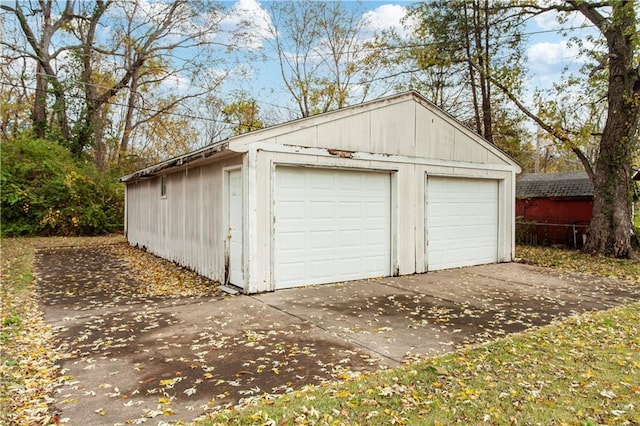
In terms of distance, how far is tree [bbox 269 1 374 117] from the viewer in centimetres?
2044

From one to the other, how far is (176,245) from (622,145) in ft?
37.8

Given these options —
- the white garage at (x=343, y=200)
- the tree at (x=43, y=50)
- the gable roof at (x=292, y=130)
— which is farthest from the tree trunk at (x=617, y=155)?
the tree at (x=43, y=50)

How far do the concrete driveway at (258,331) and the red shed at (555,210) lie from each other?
714 centimetres

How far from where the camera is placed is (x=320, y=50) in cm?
2089

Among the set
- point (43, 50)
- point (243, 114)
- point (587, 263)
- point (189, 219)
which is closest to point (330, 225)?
point (189, 219)

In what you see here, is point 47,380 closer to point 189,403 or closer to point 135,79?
point 189,403

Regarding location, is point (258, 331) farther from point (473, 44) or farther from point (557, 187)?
point (557, 187)

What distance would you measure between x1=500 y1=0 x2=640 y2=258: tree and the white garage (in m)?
2.96

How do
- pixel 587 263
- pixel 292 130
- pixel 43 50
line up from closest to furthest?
pixel 292 130, pixel 587 263, pixel 43 50

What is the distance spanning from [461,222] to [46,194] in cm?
1489

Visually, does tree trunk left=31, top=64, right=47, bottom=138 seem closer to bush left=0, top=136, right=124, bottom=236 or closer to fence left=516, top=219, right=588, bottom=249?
bush left=0, top=136, right=124, bottom=236

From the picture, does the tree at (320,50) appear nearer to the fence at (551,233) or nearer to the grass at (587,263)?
the fence at (551,233)

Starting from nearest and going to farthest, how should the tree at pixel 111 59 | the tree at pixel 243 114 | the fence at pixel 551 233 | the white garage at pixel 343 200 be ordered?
the white garage at pixel 343 200 < the fence at pixel 551 233 < the tree at pixel 111 59 < the tree at pixel 243 114

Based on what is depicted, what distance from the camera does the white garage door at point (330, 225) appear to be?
6.93 meters
